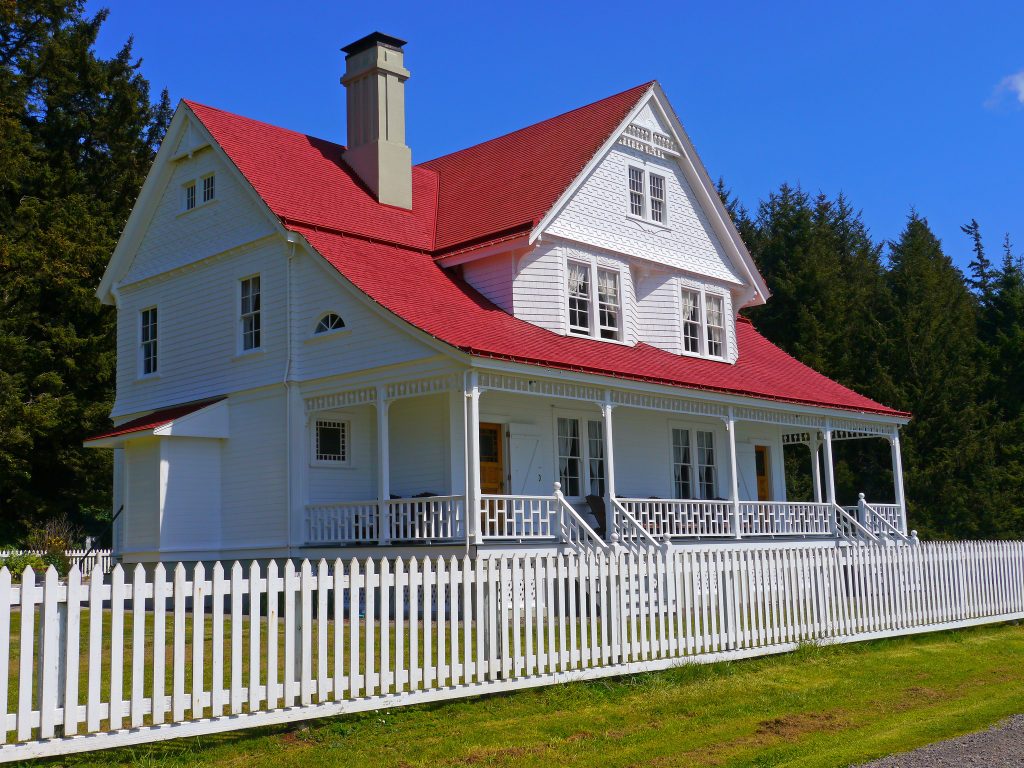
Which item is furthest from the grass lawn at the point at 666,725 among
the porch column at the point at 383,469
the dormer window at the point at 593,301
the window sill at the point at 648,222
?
the window sill at the point at 648,222

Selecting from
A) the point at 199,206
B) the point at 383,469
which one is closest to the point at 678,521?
the point at 383,469

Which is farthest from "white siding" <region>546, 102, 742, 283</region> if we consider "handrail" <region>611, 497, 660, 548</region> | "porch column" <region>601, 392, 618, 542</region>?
"handrail" <region>611, 497, 660, 548</region>

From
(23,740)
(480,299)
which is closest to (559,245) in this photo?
(480,299)

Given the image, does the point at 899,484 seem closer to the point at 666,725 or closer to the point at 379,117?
the point at 379,117

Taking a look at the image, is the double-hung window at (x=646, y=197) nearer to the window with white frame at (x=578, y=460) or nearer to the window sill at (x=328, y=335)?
the window with white frame at (x=578, y=460)

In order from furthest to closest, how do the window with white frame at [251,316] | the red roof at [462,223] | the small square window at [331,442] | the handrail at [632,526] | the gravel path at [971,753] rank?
the window with white frame at [251,316]
the small square window at [331,442]
the red roof at [462,223]
the handrail at [632,526]
the gravel path at [971,753]

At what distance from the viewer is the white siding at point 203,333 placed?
21.8 meters

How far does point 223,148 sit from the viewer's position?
22.8 metres

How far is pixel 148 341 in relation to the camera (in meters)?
25.1

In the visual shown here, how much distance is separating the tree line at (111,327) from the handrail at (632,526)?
21.7 meters

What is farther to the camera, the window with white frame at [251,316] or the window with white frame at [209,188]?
the window with white frame at [209,188]

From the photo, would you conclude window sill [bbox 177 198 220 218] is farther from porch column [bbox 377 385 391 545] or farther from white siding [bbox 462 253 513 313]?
porch column [bbox 377 385 391 545]

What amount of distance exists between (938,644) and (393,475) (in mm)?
10345

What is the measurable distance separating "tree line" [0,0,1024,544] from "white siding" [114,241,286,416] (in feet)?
35.8
